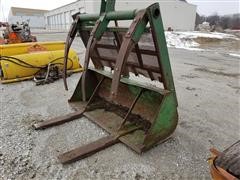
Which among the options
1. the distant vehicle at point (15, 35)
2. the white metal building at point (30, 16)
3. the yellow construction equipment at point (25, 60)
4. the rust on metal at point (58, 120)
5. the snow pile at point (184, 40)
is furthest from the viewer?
the white metal building at point (30, 16)

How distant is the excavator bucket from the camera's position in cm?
209

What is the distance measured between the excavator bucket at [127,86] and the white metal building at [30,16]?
49454 millimetres

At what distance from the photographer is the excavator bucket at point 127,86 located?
2086 mm

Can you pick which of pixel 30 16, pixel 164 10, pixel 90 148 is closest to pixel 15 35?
pixel 90 148

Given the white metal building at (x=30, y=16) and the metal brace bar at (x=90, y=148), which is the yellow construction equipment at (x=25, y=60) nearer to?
the metal brace bar at (x=90, y=148)

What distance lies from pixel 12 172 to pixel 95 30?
160cm

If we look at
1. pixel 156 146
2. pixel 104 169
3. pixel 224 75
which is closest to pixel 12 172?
pixel 104 169

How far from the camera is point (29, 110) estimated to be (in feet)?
11.9

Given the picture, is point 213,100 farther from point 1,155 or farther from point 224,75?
point 1,155

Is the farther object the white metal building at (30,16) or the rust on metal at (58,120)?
the white metal building at (30,16)

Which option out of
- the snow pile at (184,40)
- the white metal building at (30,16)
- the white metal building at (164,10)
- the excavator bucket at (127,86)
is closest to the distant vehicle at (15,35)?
the excavator bucket at (127,86)

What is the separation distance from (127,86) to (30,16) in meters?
55.5

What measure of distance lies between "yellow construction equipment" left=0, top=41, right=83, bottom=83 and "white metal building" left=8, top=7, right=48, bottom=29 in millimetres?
46642

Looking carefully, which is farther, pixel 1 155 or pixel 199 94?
pixel 199 94
